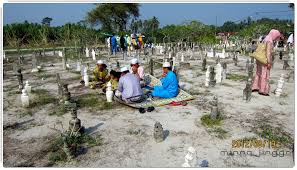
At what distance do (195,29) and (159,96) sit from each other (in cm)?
2595

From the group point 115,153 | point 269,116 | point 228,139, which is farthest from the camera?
point 269,116

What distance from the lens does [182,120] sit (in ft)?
22.5

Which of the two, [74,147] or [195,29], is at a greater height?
[195,29]

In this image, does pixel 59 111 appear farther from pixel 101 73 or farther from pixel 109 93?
pixel 101 73

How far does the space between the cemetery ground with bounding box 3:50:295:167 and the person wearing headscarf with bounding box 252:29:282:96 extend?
326mm

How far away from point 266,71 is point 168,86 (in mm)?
3171

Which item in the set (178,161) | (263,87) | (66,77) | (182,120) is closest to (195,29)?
(66,77)

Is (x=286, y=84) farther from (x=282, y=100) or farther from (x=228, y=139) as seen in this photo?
(x=228, y=139)

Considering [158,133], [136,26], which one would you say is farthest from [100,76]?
[136,26]

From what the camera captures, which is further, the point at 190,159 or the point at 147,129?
the point at 147,129

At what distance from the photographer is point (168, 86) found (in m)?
8.18

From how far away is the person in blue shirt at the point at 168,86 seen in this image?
8000mm

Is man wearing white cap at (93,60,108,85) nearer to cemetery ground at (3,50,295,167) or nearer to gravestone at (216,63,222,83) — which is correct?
cemetery ground at (3,50,295,167)

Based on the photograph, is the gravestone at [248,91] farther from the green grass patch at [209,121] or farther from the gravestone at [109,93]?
the gravestone at [109,93]
